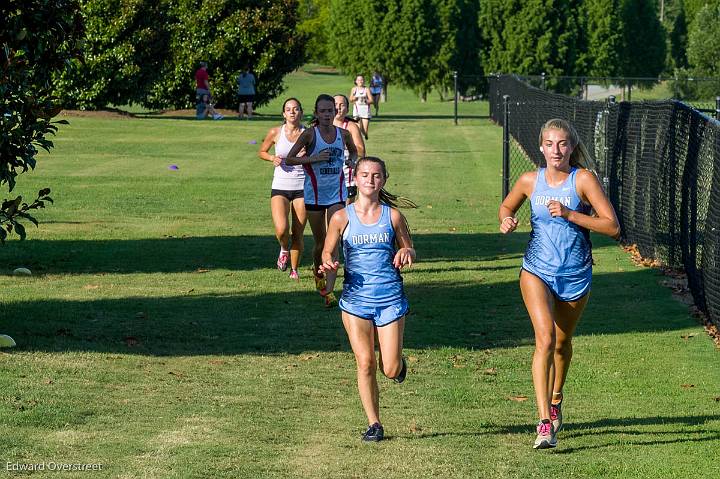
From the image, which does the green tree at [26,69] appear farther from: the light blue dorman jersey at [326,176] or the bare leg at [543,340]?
the bare leg at [543,340]

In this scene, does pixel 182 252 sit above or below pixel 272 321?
below

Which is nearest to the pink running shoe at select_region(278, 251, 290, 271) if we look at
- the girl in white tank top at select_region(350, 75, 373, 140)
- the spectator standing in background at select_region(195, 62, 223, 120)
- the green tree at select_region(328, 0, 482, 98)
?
the girl in white tank top at select_region(350, 75, 373, 140)

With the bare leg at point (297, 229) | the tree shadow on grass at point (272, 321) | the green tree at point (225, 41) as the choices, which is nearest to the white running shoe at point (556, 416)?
the tree shadow on grass at point (272, 321)

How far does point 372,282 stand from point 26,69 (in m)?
4.04

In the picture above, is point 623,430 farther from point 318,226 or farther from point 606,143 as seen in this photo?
point 606,143

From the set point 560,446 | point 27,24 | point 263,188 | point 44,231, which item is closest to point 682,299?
point 560,446

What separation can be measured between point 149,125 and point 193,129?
191cm

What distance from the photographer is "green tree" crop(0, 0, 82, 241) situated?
10.4 m

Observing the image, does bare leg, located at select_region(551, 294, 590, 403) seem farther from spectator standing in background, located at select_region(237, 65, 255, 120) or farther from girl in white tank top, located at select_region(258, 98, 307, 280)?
spectator standing in background, located at select_region(237, 65, 255, 120)

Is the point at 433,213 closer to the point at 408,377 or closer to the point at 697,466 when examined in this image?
the point at 408,377

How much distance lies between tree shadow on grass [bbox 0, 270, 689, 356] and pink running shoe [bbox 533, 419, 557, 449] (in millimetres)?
3424

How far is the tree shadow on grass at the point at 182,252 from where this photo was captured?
1551cm

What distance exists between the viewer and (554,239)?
799cm

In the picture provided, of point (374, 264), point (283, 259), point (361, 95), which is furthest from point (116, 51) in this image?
point (374, 264)
